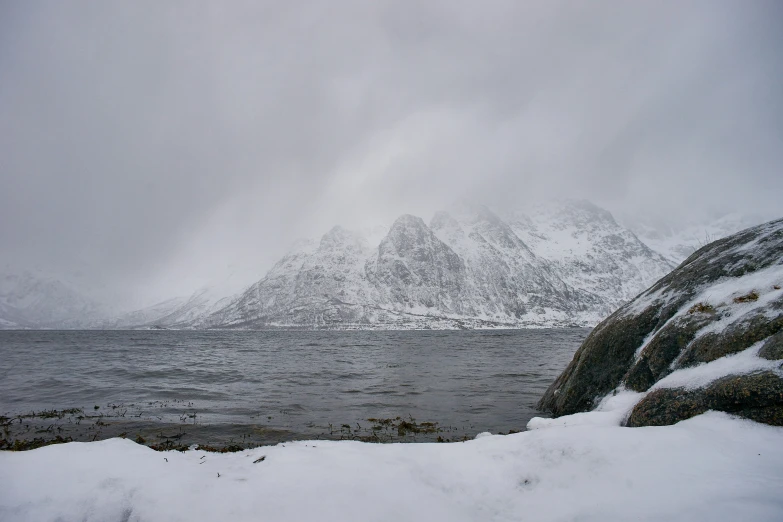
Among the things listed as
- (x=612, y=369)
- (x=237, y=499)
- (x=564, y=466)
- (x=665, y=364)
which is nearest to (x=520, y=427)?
(x=612, y=369)

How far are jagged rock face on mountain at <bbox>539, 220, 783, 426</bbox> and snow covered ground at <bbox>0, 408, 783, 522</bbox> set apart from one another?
73 centimetres

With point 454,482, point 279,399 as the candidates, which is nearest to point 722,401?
point 454,482

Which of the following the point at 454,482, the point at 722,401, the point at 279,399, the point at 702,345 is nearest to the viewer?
the point at 454,482

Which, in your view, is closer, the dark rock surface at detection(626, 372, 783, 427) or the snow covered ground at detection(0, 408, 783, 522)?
the snow covered ground at detection(0, 408, 783, 522)

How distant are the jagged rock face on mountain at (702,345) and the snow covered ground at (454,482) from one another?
0.73 m

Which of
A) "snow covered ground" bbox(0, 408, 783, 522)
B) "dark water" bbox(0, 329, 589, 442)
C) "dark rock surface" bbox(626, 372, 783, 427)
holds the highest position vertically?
"dark rock surface" bbox(626, 372, 783, 427)

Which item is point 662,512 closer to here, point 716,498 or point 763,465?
point 716,498

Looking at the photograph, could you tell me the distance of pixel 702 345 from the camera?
26.8 ft

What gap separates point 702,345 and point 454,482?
6637 mm

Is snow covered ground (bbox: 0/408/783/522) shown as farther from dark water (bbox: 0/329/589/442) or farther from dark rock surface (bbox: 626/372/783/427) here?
dark water (bbox: 0/329/589/442)

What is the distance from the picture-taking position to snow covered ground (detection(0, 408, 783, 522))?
14.6 ft

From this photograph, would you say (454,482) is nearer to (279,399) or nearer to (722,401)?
(722,401)

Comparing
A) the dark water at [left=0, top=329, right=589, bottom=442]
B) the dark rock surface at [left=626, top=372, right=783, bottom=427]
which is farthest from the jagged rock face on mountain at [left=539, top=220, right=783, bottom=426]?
the dark water at [left=0, top=329, right=589, bottom=442]

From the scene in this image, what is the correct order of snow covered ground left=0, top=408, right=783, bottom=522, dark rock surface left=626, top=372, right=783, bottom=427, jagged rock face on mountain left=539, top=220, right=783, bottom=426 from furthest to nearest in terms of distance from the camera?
1. jagged rock face on mountain left=539, top=220, right=783, bottom=426
2. dark rock surface left=626, top=372, right=783, bottom=427
3. snow covered ground left=0, top=408, right=783, bottom=522
